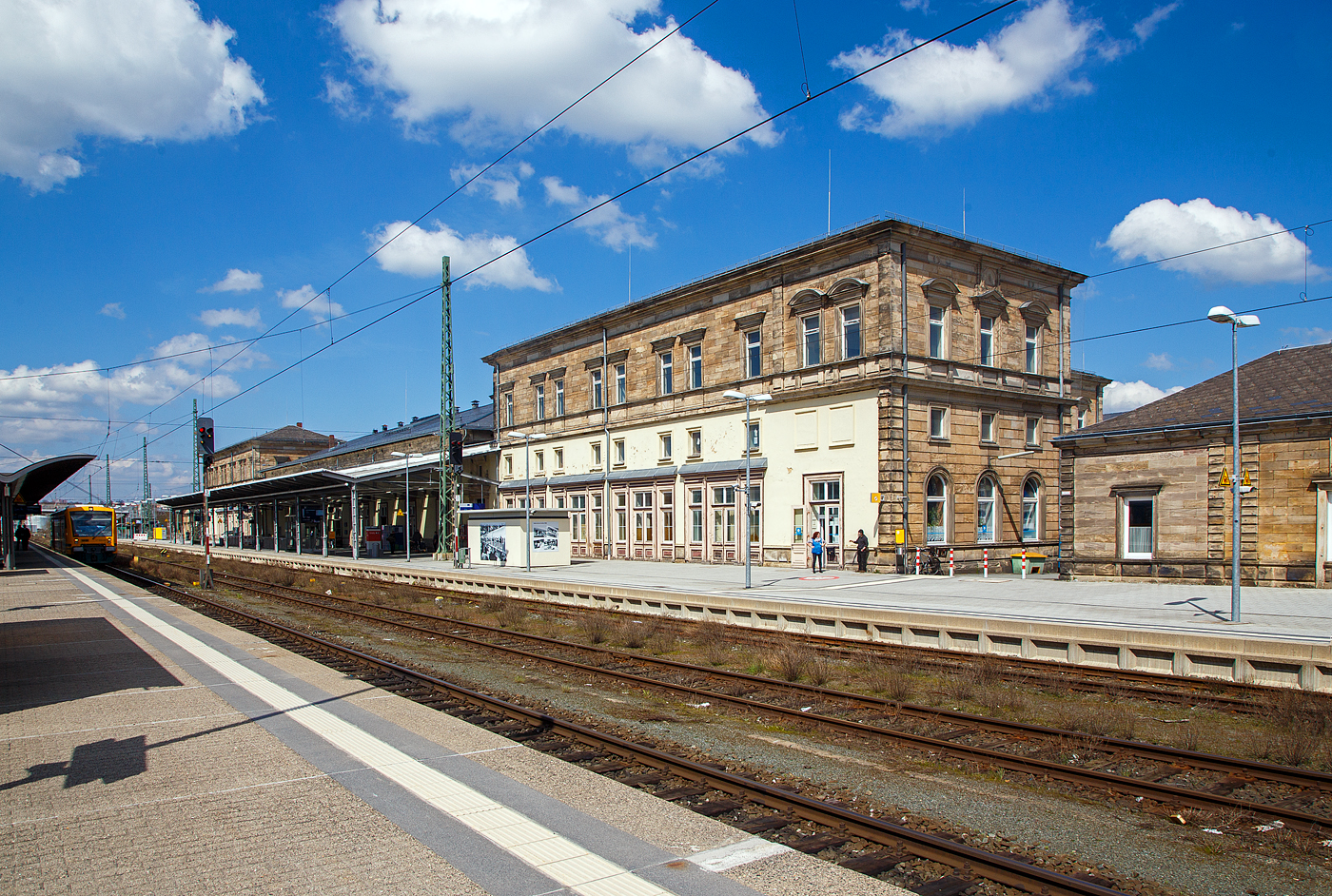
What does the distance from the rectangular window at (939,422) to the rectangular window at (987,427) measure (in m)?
2.24

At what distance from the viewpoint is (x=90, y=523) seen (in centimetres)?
5362

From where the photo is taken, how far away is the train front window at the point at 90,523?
53.2 meters

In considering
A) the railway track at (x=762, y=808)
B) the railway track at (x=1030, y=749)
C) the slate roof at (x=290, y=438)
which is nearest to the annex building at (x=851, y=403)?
the railway track at (x=1030, y=749)

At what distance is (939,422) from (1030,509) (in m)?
6.72


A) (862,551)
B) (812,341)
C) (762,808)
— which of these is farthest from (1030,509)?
(762,808)

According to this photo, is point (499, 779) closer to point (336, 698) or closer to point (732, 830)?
point (732, 830)

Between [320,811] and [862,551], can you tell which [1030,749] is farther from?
[862,551]

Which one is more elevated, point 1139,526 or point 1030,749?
point 1139,526

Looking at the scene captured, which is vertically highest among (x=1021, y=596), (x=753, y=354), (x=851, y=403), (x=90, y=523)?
(x=753, y=354)

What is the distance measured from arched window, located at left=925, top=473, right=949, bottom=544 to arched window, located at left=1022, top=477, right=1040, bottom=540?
196 inches

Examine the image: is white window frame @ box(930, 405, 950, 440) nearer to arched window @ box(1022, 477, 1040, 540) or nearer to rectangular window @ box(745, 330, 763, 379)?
arched window @ box(1022, 477, 1040, 540)

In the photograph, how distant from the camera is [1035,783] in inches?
300

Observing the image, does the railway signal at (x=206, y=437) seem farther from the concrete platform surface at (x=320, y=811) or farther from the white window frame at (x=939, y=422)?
the white window frame at (x=939, y=422)

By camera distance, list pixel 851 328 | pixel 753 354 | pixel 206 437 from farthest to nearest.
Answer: pixel 753 354 → pixel 851 328 → pixel 206 437
